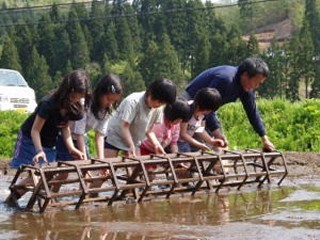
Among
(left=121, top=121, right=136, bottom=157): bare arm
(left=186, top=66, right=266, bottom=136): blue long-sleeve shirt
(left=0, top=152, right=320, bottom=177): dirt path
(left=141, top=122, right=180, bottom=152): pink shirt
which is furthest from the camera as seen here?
(left=0, top=152, right=320, bottom=177): dirt path

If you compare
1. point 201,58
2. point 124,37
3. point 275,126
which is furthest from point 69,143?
point 124,37

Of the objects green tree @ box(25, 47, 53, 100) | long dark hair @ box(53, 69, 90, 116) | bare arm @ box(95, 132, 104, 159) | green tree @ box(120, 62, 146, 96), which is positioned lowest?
green tree @ box(120, 62, 146, 96)

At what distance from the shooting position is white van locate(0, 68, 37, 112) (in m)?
23.7

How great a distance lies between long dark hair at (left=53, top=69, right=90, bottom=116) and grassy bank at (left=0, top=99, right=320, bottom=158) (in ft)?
24.0

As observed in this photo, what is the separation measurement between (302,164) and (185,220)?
18.5ft

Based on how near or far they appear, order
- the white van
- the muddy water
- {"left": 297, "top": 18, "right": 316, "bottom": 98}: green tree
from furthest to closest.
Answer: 1. {"left": 297, "top": 18, "right": 316, "bottom": 98}: green tree
2. the white van
3. the muddy water

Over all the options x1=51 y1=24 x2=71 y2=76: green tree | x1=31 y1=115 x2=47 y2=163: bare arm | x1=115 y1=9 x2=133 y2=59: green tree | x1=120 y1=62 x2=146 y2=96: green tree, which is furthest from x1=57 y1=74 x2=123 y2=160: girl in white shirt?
x1=115 y1=9 x2=133 y2=59: green tree

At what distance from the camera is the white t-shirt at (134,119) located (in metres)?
7.71

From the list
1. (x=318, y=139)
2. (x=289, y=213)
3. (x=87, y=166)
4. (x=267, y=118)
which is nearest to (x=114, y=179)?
(x=87, y=166)

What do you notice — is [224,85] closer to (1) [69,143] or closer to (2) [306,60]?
(1) [69,143]

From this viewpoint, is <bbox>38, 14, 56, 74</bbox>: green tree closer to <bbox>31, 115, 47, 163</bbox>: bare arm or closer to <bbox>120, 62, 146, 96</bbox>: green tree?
<bbox>120, 62, 146, 96</bbox>: green tree

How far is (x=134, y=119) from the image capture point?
7781 millimetres

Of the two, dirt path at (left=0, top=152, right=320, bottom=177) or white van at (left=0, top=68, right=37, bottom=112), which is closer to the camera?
dirt path at (left=0, top=152, right=320, bottom=177)

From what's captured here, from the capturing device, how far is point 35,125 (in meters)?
A: 7.02
